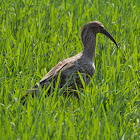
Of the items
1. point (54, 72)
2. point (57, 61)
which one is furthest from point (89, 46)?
point (54, 72)

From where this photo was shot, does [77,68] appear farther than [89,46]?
No

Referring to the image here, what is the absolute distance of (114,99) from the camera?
14.2ft

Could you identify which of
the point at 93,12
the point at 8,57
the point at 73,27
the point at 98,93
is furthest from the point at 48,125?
the point at 93,12

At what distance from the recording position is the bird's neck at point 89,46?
5226mm

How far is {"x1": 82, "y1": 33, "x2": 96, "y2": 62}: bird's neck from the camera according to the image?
5.23 m

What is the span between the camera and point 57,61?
550cm

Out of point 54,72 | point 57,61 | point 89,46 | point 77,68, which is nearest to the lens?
point 54,72

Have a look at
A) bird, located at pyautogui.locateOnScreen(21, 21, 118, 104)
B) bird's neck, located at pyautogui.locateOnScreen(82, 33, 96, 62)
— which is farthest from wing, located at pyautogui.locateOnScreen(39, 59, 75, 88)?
bird's neck, located at pyautogui.locateOnScreen(82, 33, 96, 62)

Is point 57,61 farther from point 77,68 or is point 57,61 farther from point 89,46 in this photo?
point 77,68

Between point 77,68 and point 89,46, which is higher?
point 89,46

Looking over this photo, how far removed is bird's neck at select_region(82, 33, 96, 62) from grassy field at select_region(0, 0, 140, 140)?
0.56 ft

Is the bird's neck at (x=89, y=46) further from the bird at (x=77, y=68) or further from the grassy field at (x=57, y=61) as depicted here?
the grassy field at (x=57, y=61)

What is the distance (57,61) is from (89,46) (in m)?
0.52

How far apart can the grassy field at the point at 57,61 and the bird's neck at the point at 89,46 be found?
0.56 ft
